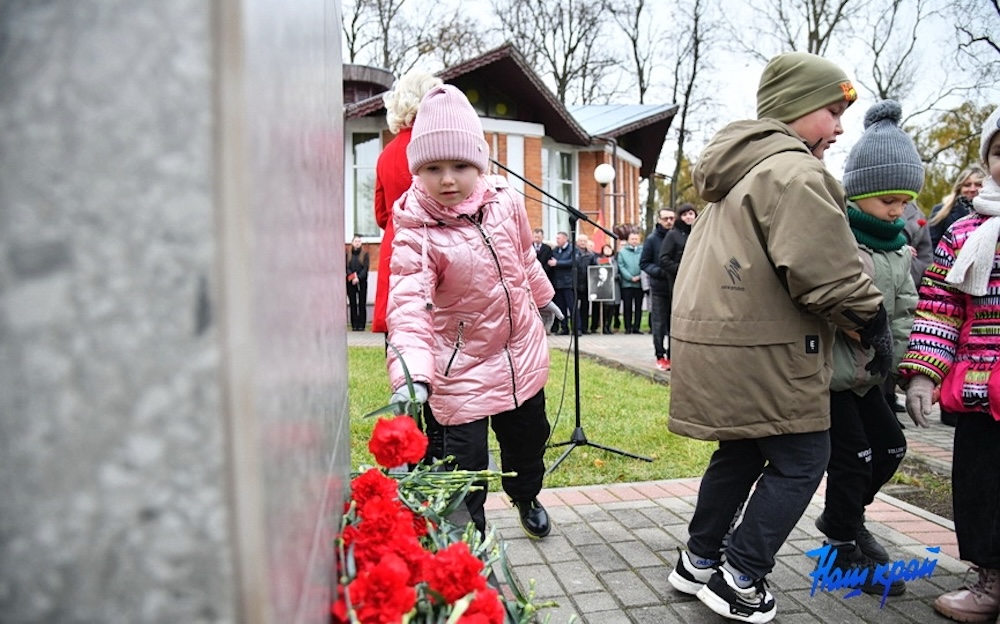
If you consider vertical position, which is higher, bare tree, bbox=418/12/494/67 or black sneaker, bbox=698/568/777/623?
bare tree, bbox=418/12/494/67

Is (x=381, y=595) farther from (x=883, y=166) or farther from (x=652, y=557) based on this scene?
(x=883, y=166)

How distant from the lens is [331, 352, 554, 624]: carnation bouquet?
113 centimetres

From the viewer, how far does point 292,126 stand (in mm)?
927

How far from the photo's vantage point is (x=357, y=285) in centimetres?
1568

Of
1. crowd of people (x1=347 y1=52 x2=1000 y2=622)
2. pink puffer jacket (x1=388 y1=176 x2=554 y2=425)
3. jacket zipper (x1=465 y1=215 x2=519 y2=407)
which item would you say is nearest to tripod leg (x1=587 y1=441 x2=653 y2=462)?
crowd of people (x1=347 y1=52 x2=1000 y2=622)

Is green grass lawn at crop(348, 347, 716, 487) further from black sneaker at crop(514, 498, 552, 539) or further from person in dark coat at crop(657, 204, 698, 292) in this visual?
person in dark coat at crop(657, 204, 698, 292)

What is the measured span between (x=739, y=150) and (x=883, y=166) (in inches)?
28.3

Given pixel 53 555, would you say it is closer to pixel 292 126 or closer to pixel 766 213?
pixel 292 126

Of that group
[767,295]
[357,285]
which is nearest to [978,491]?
[767,295]

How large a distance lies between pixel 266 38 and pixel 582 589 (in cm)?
261

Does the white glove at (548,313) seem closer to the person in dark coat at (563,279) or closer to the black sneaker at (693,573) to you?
the black sneaker at (693,573)

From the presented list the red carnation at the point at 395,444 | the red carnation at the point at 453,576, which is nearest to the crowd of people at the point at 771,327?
the red carnation at the point at 395,444

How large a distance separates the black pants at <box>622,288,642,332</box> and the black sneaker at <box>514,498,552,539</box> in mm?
11732

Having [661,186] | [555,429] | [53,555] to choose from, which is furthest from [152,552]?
[661,186]
